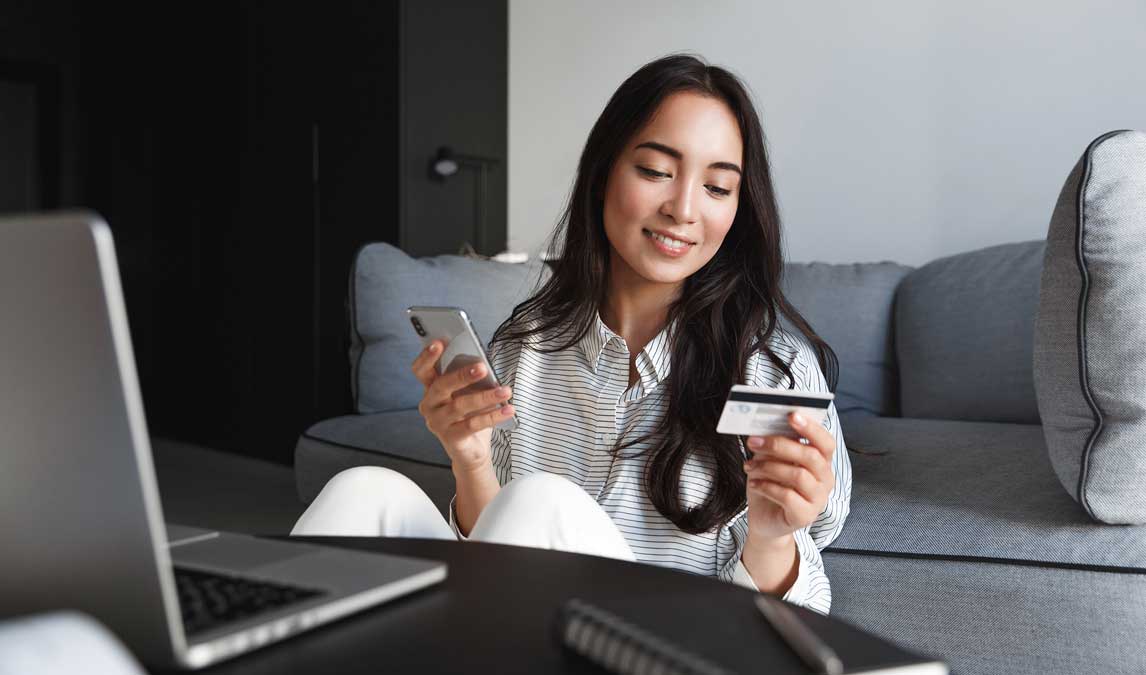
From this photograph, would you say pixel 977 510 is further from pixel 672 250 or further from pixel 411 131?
pixel 411 131

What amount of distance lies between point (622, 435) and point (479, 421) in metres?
0.26

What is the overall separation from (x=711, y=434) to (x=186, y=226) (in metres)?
3.84

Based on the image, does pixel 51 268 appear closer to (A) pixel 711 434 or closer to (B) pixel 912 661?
(B) pixel 912 661

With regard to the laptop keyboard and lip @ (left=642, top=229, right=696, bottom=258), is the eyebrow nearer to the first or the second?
lip @ (left=642, top=229, right=696, bottom=258)

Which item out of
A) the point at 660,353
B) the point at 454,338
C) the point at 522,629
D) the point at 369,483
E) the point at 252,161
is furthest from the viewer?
the point at 252,161

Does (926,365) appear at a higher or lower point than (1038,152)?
lower

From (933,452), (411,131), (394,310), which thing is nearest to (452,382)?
(933,452)

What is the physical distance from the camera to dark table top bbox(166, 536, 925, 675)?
0.62 m

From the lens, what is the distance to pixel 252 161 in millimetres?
4367

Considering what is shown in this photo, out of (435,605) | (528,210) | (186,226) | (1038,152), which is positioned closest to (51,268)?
(435,605)

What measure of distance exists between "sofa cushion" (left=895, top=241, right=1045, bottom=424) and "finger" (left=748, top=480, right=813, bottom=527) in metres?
1.39

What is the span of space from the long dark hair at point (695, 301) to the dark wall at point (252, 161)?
1.94 meters

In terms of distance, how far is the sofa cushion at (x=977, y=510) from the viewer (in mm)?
1456

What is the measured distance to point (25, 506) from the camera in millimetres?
599
